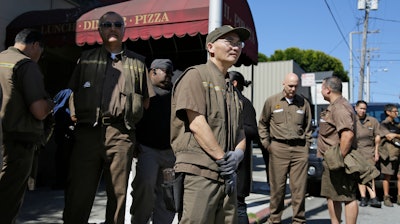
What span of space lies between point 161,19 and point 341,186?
3.69m

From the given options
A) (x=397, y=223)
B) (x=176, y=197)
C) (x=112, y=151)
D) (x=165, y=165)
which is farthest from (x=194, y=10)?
(x=397, y=223)

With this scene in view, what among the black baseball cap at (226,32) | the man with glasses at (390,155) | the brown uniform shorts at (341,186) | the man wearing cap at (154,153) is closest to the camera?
the black baseball cap at (226,32)

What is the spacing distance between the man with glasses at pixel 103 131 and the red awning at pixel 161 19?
110 inches

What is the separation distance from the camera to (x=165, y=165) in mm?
4199

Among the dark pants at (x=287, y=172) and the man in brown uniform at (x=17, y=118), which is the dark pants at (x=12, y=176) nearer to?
the man in brown uniform at (x=17, y=118)

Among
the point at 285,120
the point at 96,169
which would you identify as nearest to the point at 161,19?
the point at 285,120

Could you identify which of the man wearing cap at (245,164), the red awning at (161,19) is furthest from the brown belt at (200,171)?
the red awning at (161,19)

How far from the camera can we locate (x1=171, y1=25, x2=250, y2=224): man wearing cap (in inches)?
98.2

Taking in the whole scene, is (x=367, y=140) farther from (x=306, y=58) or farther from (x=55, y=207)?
(x=306, y=58)

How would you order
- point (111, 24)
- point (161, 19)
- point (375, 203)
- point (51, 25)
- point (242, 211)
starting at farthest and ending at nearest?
point (375, 203) < point (51, 25) < point (161, 19) < point (242, 211) < point (111, 24)

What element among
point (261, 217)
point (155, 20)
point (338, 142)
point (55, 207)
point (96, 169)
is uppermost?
point (155, 20)

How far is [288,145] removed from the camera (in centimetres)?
542

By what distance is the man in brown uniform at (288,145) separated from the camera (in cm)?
533

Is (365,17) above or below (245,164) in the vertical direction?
above
